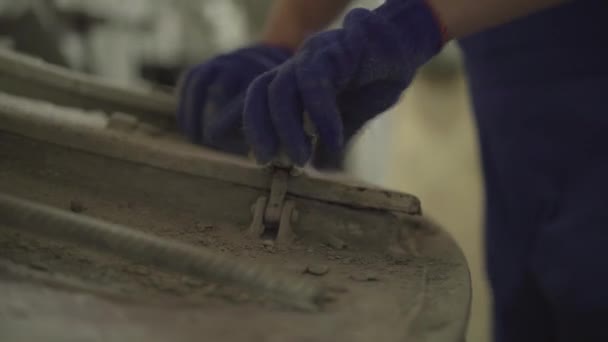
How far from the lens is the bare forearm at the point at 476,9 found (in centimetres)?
57

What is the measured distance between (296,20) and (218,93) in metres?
0.22

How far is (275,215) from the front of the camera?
56 cm

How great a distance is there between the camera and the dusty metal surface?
40cm

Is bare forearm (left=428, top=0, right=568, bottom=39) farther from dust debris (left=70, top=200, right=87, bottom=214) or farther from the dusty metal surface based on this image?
dust debris (left=70, top=200, right=87, bottom=214)

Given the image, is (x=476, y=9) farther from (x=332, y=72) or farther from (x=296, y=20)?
(x=296, y=20)

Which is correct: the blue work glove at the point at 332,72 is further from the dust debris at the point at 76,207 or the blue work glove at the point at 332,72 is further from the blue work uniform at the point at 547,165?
the blue work uniform at the point at 547,165

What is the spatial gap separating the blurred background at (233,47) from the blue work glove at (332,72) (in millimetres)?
138

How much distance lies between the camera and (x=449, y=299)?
471mm

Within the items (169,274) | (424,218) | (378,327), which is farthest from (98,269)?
(424,218)

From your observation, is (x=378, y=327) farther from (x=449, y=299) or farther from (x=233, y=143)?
(x=233, y=143)

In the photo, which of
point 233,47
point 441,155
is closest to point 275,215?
point 233,47

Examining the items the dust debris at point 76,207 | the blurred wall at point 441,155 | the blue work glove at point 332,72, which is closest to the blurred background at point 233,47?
the blurred wall at point 441,155

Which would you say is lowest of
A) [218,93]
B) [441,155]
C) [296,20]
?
[441,155]

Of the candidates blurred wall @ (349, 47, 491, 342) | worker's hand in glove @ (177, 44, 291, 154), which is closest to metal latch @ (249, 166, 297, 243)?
worker's hand in glove @ (177, 44, 291, 154)
